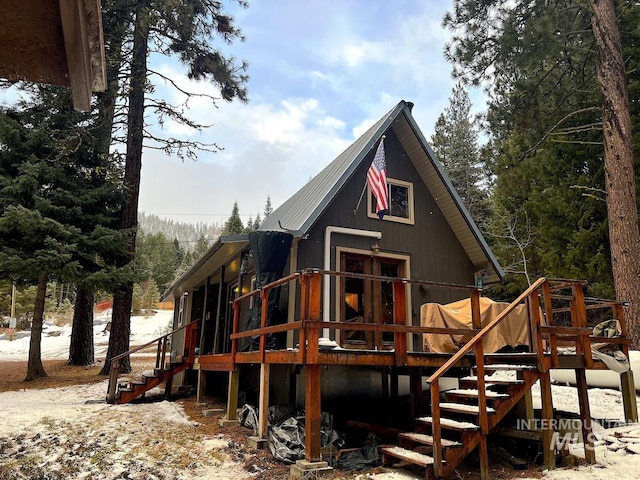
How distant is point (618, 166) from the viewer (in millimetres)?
11359

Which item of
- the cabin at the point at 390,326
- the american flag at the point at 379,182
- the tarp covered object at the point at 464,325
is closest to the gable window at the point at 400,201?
the cabin at the point at 390,326

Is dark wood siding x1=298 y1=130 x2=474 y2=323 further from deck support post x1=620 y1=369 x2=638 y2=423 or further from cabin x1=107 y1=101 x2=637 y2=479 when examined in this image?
deck support post x1=620 y1=369 x2=638 y2=423

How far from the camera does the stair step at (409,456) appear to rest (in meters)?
5.30

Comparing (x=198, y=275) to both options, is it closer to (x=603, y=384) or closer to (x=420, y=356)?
(x=420, y=356)

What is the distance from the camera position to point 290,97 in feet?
165

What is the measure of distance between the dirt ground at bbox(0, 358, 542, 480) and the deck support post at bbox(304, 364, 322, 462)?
0.37 meters

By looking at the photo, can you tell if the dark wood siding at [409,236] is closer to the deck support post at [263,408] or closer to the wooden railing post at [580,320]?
the deck support post at [263,408]

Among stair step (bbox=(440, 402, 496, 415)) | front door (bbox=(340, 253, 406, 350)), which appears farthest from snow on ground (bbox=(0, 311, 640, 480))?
front door (bbox=(340, 253, 406, 350))

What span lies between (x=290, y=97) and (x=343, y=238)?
43402mm

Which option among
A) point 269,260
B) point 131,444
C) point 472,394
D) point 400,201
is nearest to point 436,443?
point 472,394

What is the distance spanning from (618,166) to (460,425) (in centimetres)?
894

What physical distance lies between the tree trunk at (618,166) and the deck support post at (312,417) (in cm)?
797

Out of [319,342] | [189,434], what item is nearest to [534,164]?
[319,342]

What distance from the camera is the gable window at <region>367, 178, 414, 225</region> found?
10609 mm
